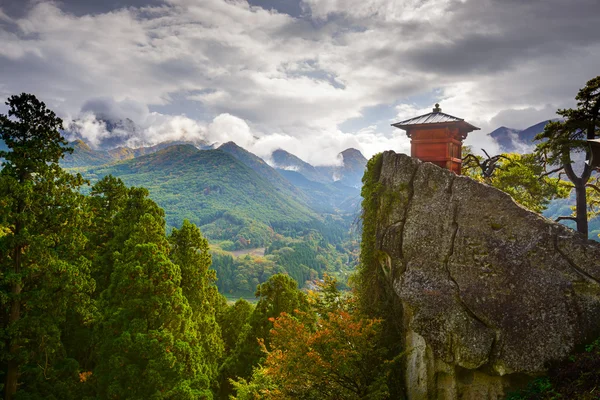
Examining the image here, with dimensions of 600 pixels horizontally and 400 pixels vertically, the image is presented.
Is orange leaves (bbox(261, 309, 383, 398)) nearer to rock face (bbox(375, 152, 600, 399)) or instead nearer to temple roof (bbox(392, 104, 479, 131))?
rock face (bbox(375, 152, 600, 399))

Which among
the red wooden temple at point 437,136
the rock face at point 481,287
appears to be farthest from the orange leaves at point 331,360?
the red wooden temple at point 437,136

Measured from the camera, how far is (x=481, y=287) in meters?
12.9

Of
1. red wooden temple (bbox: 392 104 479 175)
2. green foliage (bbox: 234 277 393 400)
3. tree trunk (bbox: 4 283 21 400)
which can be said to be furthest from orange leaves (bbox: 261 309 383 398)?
tree trunk (bbox: 4 283 21 400)

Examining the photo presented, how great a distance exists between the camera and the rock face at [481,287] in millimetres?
11758

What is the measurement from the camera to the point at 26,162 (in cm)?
1393

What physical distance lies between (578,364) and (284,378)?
8.93 m

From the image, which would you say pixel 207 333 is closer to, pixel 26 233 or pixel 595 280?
pixel 26 233

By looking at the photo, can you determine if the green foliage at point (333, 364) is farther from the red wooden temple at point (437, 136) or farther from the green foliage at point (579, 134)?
the green foliage at point (579, 134)

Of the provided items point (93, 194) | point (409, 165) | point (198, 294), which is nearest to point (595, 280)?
point (409, 165)

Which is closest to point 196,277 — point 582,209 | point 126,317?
point 126,317

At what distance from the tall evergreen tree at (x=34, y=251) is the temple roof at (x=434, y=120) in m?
14.2

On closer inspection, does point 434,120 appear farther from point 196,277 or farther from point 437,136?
point 196,277

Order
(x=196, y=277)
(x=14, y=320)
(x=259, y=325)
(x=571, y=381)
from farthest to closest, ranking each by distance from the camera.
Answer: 1. (x=259, y=325)
2. (x=196, y=277)
3. (x=14, y=320)
4. (x=571, y=381)

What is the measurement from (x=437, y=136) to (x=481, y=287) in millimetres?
7568
